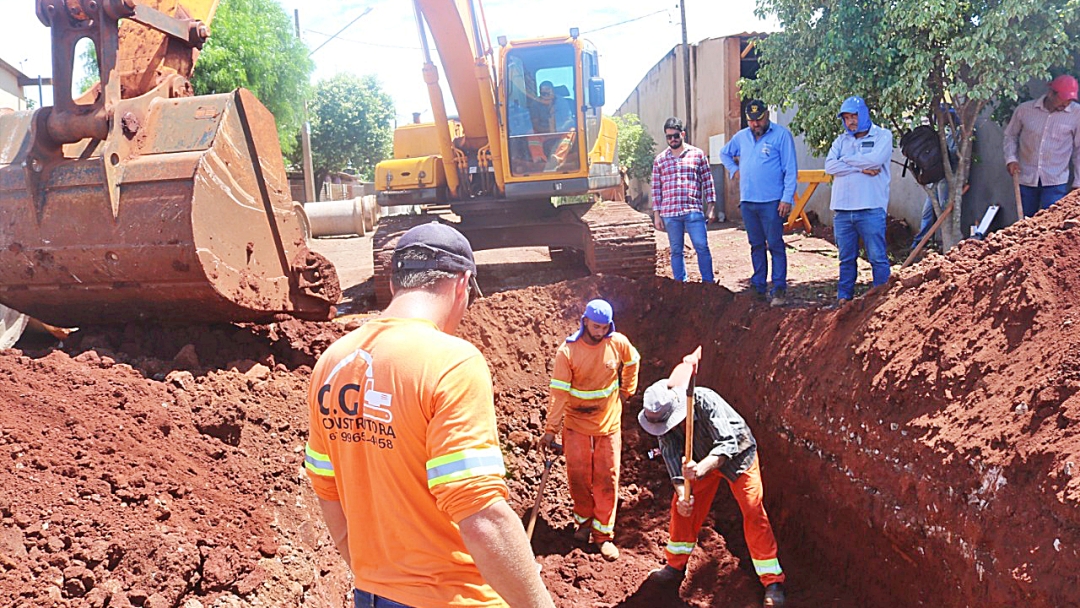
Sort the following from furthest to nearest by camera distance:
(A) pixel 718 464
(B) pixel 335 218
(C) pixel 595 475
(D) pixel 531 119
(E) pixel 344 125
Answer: (E) pixel 344 125 < (B) pixel 335 218 < (D) pixel 531 119 < (C) pixel 595 475 < (A) pixel 718 464

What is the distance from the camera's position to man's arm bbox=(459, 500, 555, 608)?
6.35 feet

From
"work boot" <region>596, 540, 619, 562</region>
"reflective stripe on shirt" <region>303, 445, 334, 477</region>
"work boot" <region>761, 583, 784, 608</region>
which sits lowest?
"work boot" <region>596, 540, 619, 562</region>

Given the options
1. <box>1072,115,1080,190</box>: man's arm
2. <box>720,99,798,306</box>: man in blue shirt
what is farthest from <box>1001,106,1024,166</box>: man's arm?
<box>720,99,798,306</box>: man in blue shirt

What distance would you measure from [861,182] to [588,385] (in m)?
2.98

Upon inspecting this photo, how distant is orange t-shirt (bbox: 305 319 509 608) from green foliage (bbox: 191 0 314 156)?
57.4 feet

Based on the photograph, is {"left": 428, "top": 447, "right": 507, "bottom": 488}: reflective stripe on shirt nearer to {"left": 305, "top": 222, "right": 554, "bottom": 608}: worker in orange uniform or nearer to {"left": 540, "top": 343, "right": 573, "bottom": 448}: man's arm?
{"left": 305, "top": 222, "right": 554, "bottom": 608}: worker in orange uniform

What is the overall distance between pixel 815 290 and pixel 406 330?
7086mm

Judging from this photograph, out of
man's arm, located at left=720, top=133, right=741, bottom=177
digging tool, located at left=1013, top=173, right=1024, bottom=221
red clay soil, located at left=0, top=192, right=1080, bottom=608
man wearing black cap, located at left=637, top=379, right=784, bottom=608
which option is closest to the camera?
red clay soil, located at left=0, top=192, right=1080, bottom=608

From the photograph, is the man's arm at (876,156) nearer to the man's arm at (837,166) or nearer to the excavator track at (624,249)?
the man's arm at (837,166)

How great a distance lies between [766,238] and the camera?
7.71 m

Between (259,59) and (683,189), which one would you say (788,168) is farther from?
(259,59)

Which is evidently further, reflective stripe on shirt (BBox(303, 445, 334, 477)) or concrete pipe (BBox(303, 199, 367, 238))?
concrete pipe (BBox(303, 199, 367, 238))

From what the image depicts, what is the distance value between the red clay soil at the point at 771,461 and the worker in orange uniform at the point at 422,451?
1.95 meters

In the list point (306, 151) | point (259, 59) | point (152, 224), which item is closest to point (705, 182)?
point (152, 224)
